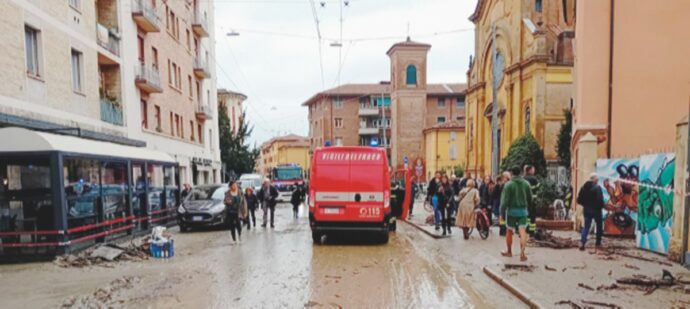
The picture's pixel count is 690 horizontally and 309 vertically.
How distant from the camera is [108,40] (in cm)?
1866

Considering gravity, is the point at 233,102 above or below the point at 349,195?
above

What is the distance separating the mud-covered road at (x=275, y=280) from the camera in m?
6.55

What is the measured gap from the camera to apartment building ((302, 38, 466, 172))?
5934 cm

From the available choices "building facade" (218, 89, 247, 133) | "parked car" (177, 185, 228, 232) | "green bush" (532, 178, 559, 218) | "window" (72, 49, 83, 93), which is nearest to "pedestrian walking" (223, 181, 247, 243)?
"parked car" (177, 185, 228, 232)

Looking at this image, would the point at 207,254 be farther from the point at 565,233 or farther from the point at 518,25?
the point at 518,25

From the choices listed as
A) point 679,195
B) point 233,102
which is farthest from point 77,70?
point 233,102

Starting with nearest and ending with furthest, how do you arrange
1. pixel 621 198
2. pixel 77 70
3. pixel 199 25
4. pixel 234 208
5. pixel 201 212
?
pixel 621 198, pixel 234 208, pixel 201 212, pixel 77 70, pixel 199 25

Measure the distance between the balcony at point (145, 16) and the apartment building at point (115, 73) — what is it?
0.15 ft

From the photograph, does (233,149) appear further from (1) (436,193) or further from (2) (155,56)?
(1) (436,193)

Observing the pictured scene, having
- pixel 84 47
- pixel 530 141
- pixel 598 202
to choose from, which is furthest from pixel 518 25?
pixel 84 47

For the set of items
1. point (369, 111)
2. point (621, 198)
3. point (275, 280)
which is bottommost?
point (275, 280)

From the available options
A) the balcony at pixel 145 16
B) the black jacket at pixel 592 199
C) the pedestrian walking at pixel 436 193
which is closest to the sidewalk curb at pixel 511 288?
the black jacket at pixel 592 199

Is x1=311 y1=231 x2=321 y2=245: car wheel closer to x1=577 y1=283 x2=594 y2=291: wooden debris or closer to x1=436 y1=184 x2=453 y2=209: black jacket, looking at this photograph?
x1=436 y1=184 x2=453 y2=209: black jacket

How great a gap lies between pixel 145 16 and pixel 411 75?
141ft
